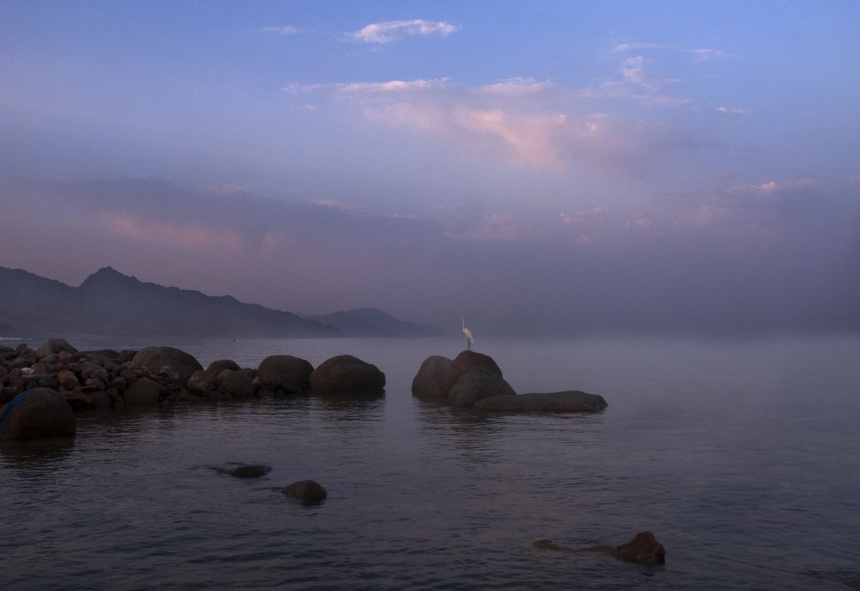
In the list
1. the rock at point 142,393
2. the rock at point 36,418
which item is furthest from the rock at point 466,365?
the rock at point 36,418

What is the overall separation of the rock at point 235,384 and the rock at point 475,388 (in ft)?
33.0

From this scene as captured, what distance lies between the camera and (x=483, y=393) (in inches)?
1123

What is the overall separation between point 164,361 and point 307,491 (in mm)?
25248

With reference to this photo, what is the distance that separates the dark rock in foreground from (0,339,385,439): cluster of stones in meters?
15.7

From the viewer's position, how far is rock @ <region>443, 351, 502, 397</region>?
30.9 meters

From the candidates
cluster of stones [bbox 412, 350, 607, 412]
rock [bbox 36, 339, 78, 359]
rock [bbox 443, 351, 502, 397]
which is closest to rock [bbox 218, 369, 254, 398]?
cluster of stones [bbox 412, 350, 607, 412]

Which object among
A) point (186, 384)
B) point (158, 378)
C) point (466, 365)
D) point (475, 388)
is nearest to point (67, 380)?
point (158, 378)

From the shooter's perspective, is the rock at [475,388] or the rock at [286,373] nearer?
the rock at [475,388]

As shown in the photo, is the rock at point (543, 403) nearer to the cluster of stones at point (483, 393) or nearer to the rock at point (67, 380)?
the cluster of stones at point (483, 393)

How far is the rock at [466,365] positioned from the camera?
30.9 meters

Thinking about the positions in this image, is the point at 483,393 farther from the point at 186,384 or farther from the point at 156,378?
the point at 156,378

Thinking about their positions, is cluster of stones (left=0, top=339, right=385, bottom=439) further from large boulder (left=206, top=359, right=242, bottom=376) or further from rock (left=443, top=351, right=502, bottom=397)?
rock (left=443, top=351, right=502, bottom=397)

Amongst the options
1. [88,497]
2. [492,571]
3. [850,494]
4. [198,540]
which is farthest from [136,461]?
[850,494]

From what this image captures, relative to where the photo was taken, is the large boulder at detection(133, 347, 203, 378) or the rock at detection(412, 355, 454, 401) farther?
the large boulder at detection(133, 347, 203, 378)
